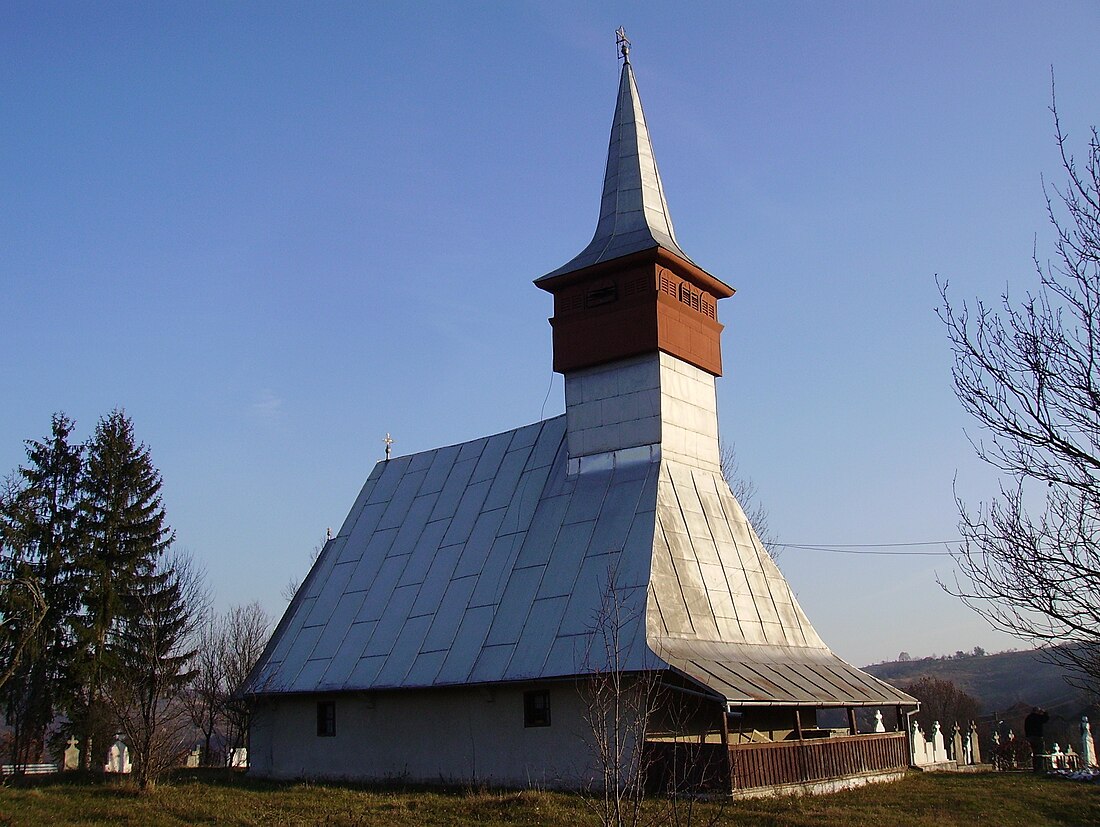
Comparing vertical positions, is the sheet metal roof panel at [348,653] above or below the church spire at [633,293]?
below

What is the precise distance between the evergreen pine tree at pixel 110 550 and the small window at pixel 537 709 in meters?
17.7

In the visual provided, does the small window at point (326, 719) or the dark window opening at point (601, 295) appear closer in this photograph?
the small window at point (326, 719)

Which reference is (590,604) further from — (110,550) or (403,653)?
(110,550)

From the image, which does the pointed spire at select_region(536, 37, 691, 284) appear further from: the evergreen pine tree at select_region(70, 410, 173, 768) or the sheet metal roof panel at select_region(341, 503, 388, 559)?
the evergreen pine tree at select_region(70, 410, 173, 768)

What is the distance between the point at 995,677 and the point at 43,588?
4257 inches

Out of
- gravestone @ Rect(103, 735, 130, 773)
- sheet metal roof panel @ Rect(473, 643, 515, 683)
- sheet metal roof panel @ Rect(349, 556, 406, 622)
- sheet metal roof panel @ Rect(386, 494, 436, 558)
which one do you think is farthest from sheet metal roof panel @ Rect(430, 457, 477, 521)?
gravestone @ Rect(103, 735, 130, 773)

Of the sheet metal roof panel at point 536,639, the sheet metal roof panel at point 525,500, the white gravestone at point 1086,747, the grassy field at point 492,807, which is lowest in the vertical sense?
the white gravestone at point 1086,747

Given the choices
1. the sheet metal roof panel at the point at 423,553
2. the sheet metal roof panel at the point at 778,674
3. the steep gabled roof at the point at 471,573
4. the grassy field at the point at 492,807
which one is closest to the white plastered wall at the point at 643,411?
the steep gabled roof at the point at 471,573

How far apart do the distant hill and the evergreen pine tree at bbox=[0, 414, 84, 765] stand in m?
64.8

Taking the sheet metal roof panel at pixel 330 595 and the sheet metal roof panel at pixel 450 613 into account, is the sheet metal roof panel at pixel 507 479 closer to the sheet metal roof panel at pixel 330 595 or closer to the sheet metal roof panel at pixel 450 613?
the sheet metal roof panel at pixel 450 613

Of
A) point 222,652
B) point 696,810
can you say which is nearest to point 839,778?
point 696,810

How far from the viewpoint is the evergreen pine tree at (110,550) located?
3309cm

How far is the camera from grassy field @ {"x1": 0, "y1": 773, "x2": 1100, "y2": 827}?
17016 mm

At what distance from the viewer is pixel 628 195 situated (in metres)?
29.1
